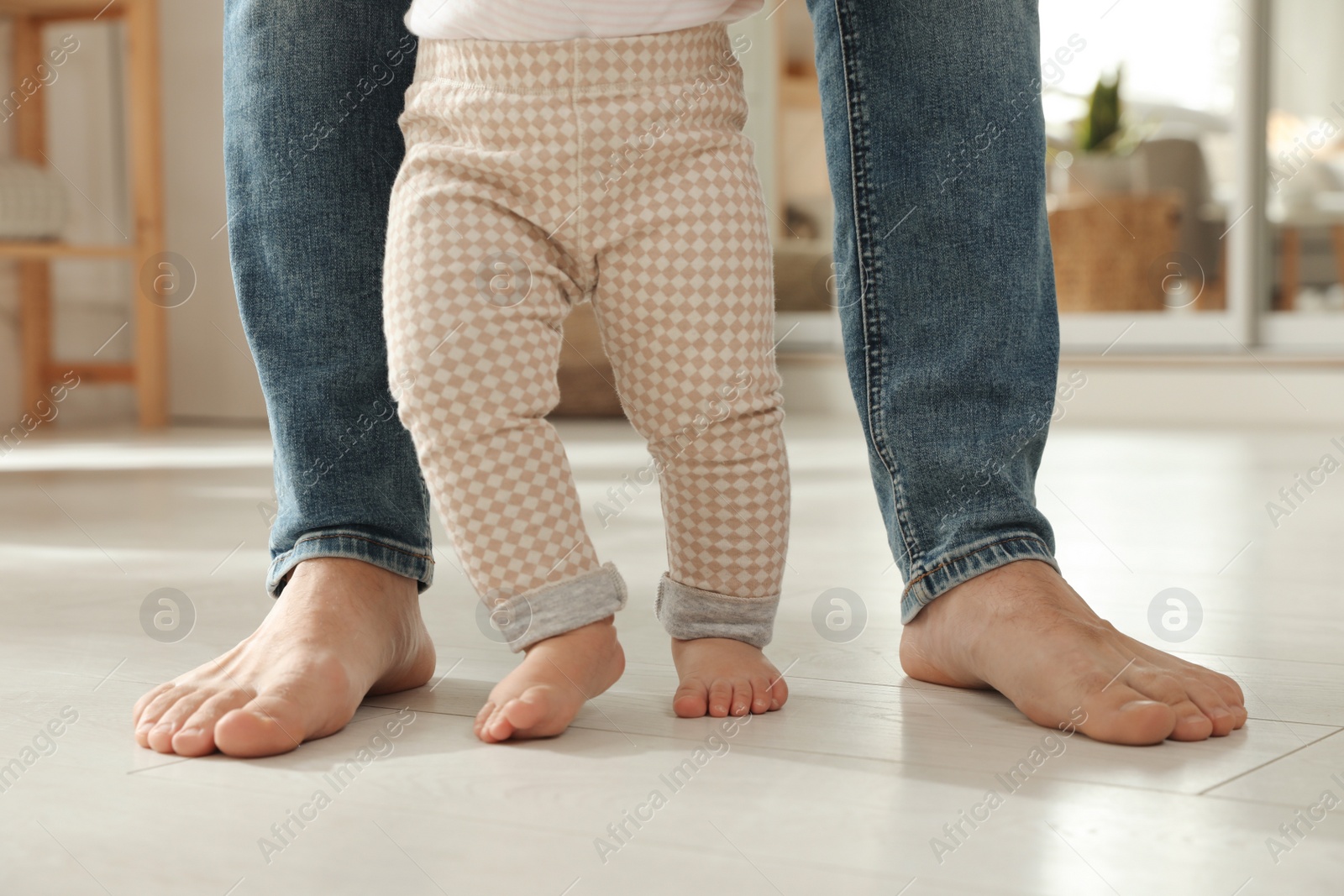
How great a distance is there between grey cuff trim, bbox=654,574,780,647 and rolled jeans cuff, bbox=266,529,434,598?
0.17 metres

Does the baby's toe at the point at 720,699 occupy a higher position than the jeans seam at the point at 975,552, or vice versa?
the jeans seam at the point at 975,552

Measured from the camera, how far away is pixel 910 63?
81 cm

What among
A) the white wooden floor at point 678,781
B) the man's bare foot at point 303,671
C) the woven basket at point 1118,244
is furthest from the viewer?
the woven basket at point 1118,244

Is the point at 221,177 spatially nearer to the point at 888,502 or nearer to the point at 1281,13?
the point at 1281,13

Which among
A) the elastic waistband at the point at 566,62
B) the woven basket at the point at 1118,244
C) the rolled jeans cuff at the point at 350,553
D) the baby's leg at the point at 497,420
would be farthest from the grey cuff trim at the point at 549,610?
the woven basket at the point at 1118,244

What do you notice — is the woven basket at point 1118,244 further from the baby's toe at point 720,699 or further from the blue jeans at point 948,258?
the baby's toe at point 720,699

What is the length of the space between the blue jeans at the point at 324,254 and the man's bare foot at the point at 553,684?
16 cm

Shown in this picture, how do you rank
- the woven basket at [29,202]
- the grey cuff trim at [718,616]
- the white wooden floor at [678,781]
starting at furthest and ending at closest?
the woven basket at [29,202] → the grey cuff trim at [718,616] → the white wooden floor at [678,781]

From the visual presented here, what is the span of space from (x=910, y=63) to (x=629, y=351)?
250 millimetres

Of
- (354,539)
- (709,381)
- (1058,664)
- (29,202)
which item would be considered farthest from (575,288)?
(29,202)

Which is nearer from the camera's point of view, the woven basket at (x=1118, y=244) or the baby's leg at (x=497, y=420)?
the baby's leg at (x=497, y=420)

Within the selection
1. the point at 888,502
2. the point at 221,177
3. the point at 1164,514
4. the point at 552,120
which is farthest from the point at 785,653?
the point at 221,177

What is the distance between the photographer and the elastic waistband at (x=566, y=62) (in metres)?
0.74

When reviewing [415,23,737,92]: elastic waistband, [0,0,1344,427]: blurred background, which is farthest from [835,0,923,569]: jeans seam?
[0,0,1344,427]: blurred background
